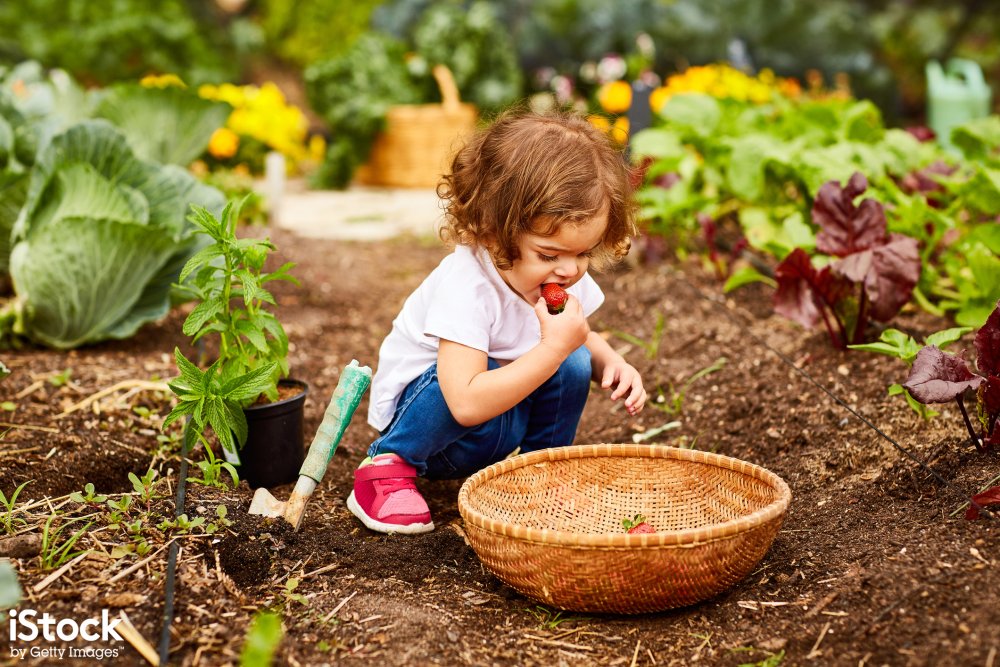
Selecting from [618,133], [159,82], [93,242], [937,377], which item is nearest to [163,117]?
[93,242]

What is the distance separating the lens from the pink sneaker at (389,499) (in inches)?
81.0

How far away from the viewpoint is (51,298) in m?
2.78

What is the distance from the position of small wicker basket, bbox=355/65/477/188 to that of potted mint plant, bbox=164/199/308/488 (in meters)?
4.18

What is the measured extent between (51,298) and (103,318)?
0.17 meters

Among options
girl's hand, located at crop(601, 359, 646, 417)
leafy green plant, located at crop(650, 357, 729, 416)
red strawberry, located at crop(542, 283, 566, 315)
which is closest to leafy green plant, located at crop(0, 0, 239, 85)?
leafy green plant, located at crop(650, 357, 729, 416)

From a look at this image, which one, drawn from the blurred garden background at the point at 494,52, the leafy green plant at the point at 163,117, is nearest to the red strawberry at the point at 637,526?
the leafy green plant at the point at 163,117

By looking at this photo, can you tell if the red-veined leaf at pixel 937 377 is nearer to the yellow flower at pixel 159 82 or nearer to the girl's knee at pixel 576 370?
the girl's knee at pixel 576 370

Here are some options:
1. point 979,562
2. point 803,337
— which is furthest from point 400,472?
point 803,337

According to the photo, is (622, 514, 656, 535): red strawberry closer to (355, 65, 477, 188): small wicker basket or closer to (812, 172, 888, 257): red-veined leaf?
(812, 172, 888, 257): red-veined leaf

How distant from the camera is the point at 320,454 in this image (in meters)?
2.06

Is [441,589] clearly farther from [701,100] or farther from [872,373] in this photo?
[701,100]

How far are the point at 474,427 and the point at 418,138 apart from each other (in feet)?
14.8

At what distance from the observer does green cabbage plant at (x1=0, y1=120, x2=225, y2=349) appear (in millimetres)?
2740

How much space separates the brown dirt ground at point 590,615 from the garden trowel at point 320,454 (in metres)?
0.05
